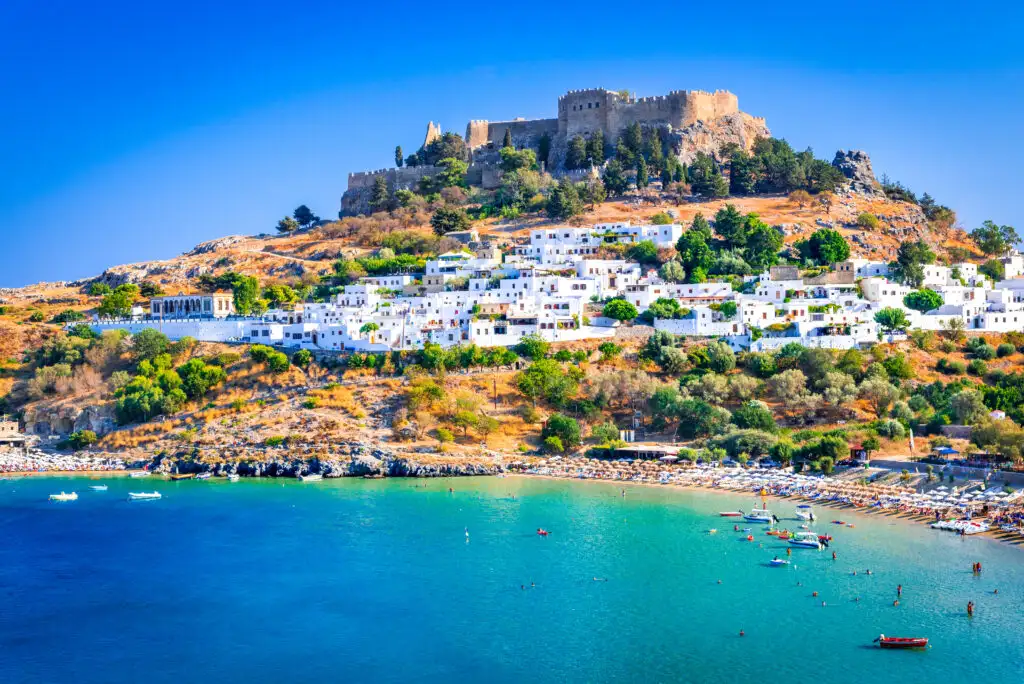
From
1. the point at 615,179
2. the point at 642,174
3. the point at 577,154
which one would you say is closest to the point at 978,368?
the point at 642,174

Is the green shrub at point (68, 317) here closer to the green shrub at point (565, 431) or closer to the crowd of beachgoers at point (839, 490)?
the green shrub at point (565, 431)

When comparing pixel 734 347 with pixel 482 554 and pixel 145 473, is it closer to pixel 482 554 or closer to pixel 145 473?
pixel 482 554

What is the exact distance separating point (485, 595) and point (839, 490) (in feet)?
48.2

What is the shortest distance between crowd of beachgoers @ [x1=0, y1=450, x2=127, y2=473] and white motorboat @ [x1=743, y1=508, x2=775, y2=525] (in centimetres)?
2796

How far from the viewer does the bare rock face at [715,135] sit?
76500 mm

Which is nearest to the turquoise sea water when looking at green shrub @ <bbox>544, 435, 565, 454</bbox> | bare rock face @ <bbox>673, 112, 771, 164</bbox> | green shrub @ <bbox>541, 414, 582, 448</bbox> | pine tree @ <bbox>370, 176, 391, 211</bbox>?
green shrub @ <bbox>544, 435, 565, 454</bbox>

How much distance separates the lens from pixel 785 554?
31.3m

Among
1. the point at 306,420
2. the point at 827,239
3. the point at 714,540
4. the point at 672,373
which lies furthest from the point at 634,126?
the point at 714,540

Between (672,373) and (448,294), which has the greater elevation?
(448,294)

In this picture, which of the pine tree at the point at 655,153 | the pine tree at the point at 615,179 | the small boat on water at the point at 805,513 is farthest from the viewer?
the pine tree at the point at 655,153

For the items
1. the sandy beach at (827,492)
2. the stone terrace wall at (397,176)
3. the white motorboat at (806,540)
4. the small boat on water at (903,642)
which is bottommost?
the small boat on water at (903,642)

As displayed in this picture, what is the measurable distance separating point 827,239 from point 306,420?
33.1m

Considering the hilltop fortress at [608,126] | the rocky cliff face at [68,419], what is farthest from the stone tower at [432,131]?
the rocky cliff face at [68,419]

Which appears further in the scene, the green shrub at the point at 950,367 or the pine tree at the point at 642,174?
the pine tree at the point at 642,174
